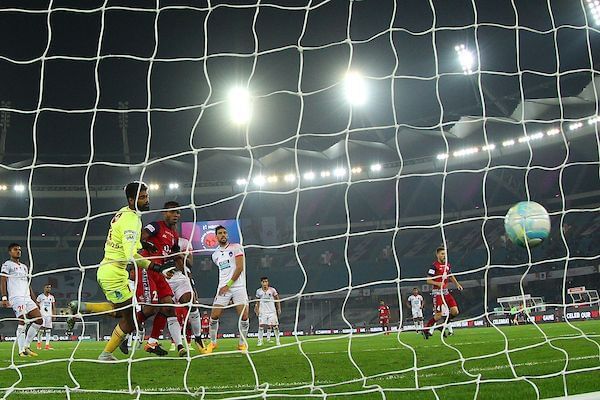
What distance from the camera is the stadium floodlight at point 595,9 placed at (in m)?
22.5

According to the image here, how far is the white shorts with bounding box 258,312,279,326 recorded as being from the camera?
1309 centimetres

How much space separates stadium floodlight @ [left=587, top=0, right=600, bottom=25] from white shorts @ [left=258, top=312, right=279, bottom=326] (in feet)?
Result: 58.5

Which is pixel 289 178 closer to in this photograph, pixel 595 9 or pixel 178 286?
pixel 595 9

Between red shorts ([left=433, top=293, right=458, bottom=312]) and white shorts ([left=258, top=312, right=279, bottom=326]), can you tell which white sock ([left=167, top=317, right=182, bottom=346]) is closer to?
red shorts ([left=433, top=293, right=458, bottom=312])

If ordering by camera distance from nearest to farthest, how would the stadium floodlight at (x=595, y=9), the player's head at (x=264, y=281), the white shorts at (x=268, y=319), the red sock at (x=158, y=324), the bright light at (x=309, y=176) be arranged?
the red sock at (x=158, y=324), the player's head at (x=264, y=281), the white shorts at (x=268, y=319), the stadium floodlight at (x=595, y=9), the bright light at (x=309, y=176)

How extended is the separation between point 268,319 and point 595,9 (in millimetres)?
18356

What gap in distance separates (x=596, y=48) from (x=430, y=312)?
47.0ft

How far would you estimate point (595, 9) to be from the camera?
22.6 metres

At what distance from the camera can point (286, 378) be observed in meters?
4.97

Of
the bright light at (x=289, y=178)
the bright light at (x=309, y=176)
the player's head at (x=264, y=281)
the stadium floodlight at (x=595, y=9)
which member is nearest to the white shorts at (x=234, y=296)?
the player's head at (x=264, y=281)

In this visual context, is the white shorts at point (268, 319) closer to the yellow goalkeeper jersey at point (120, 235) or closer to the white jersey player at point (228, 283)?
the white jersey player at point (228, 283)

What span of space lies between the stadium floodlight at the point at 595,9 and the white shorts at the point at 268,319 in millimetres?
17827

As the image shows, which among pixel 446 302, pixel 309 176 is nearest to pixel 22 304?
pixel 446 302

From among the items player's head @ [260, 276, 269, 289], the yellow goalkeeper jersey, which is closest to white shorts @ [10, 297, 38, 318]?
the yellow goalkeeper jersey
